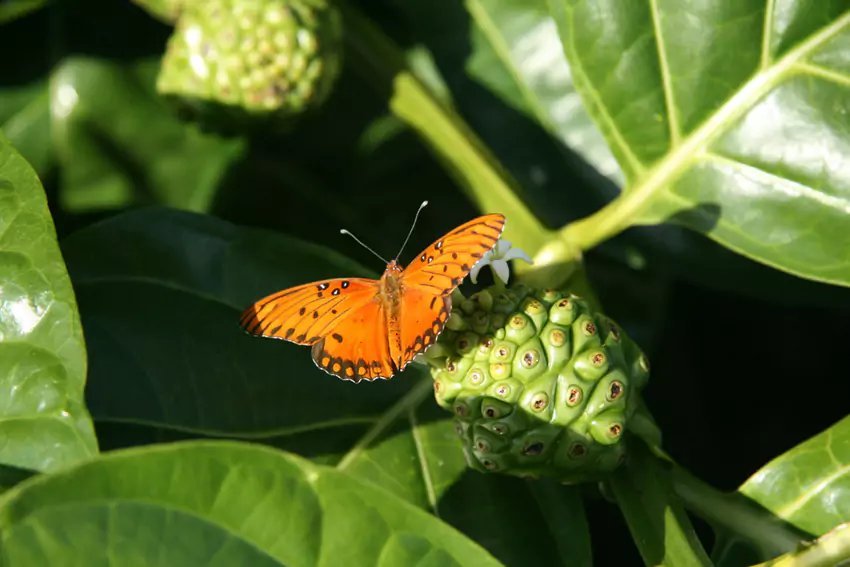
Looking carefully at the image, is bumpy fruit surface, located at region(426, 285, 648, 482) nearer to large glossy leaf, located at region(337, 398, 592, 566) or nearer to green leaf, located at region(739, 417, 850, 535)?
large glossy leaf, located at region(337, 398, 592, 566)

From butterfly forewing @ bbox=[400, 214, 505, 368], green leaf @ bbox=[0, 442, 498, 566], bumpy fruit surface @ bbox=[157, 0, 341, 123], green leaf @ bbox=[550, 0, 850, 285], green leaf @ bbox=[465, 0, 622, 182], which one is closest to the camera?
green leaf @ bbox=[0, 442, 498, 566]

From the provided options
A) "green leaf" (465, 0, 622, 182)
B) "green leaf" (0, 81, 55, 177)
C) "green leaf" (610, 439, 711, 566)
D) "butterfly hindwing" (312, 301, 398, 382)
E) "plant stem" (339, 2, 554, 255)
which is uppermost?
"green leaf" (465, 0, 622, 182)

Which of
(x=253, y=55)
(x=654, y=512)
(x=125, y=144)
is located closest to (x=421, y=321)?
(x=654, y=512)

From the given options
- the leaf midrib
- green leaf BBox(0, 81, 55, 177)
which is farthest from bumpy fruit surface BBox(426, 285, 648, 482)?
green leaf BBox(0, 81, 55, 177)

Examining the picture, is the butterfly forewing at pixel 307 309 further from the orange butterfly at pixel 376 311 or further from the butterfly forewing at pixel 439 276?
the butterfly forewing at pixel 439 276

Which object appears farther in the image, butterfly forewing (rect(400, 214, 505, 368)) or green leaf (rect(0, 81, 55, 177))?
green leaf (rect(0, 81, 55, 177))

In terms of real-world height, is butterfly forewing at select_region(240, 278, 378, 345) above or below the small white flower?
below

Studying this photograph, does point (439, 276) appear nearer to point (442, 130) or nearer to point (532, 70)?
point (442, 130)
